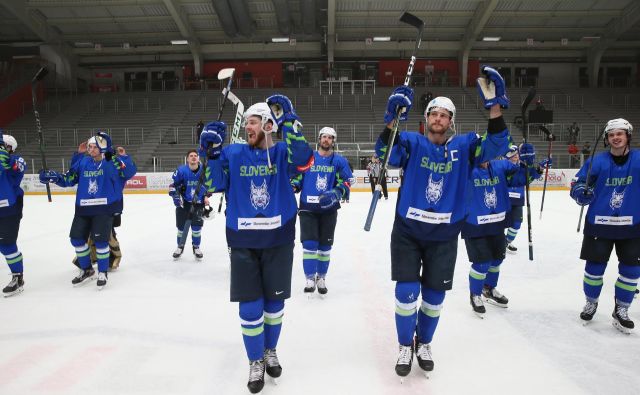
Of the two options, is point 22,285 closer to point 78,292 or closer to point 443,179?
point 78,292

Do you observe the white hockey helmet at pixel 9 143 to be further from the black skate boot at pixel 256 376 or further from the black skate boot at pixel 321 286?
the black skate boot at pixel 256 376

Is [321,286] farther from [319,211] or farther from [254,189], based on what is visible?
[254,189]

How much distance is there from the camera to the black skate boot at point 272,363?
10.1 ft

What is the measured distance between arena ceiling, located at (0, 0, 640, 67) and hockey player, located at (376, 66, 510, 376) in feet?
62.2

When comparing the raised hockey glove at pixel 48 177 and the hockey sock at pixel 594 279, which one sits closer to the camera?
the hockey sock at pixel 594 279

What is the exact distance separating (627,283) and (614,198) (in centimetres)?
77

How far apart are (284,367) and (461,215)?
5.58ft

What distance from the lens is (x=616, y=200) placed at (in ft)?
12.5

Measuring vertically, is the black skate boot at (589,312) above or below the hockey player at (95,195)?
below

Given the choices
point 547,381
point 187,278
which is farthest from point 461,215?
point 187,278

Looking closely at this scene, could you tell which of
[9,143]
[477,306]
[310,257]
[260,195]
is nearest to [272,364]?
[260,195]

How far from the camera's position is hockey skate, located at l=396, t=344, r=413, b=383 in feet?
10.0

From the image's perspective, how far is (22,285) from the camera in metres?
5.05

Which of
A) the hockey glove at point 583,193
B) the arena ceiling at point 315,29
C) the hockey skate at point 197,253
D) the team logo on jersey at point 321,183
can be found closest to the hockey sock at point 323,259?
the team logo on jersey at point 321,183
